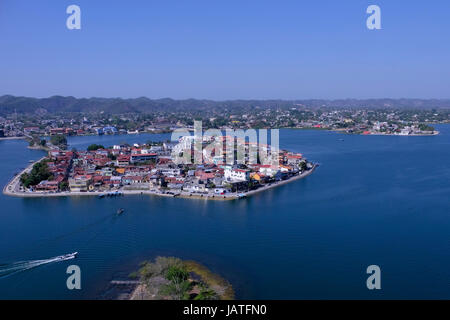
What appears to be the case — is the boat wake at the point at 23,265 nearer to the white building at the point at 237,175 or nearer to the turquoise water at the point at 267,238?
the turquoise water at the point at 267,238

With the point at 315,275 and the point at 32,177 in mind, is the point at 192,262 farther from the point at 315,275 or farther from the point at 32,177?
the point at 32,177

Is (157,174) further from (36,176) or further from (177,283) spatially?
(177,283)

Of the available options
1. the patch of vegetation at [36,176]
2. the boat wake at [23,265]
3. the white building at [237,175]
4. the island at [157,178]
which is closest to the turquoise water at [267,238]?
the boat wake at [23,265]

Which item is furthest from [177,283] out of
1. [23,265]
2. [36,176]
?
[36,176]

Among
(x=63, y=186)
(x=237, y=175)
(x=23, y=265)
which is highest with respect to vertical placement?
(x=237, y=175)

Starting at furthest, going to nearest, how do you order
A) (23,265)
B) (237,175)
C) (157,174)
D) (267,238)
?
(157,174)
(237,175)
(267,238)
(23,265)

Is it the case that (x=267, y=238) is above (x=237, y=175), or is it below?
below
